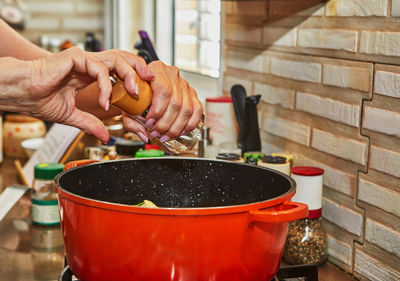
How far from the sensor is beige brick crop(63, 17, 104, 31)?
3.53 m

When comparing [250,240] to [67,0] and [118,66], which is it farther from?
[67,0]

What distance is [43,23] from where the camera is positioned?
3480mm

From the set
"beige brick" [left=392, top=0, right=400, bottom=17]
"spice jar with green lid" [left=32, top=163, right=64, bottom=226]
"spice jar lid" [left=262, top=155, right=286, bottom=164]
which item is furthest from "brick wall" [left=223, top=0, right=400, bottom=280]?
"spice jar with green lid" [left=32, top=163, right=64, bottom=226]

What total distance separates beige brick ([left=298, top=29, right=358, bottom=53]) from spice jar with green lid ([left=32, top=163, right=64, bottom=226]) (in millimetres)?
675

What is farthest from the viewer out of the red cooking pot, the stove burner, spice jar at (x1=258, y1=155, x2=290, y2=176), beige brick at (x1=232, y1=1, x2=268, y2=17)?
beige brick at (x1=232, y1=1, x2=268, y2=17)

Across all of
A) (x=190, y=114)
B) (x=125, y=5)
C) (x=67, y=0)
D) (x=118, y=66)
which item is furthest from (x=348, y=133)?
(x=67, y=0)

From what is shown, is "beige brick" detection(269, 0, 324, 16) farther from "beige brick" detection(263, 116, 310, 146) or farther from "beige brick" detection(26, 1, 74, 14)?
"beige brick" detection(26, 1, 74, 14)

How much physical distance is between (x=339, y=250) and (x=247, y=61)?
2.18ft

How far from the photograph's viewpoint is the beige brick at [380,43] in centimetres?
105

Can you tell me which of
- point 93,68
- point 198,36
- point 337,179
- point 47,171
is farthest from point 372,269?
point 198,36

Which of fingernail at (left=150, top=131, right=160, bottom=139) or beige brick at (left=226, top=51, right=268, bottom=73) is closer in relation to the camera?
fingernail at (left=150, top=131, right=160, bottom=139)

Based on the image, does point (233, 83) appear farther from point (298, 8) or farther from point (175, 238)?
point (175, 238)

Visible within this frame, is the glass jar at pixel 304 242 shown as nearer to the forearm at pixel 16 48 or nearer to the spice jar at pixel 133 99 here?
the spice jar at pixel 133 99

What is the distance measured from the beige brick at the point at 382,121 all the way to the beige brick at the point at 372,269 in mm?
258
